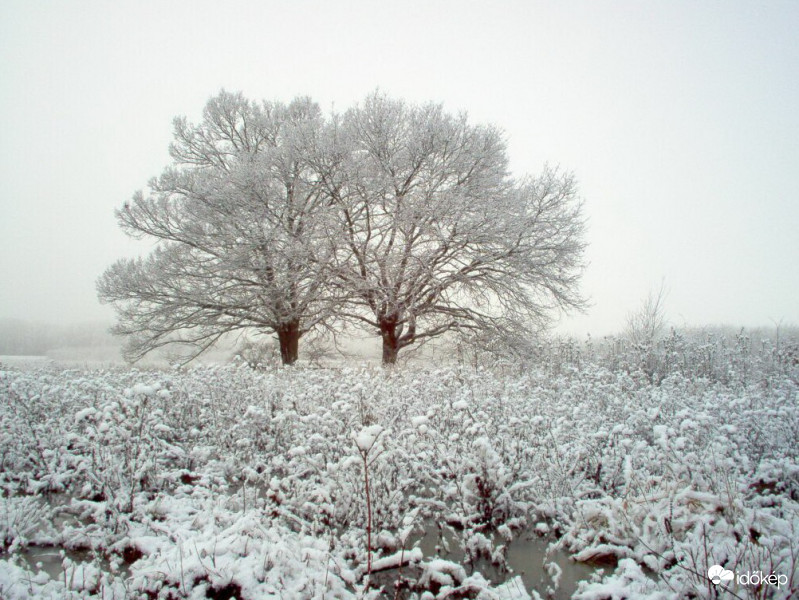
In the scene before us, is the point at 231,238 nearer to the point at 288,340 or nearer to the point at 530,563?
the point at 288,340

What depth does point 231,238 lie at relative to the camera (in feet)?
42.1

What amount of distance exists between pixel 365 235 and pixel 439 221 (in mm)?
2566

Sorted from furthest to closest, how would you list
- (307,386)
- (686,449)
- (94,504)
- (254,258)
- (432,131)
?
(254,258) → (432,131) → (307,386) → (686,449) → (94,504)

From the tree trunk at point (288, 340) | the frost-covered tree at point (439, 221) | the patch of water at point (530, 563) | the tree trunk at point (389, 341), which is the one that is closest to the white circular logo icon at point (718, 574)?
the patch of water at point (530, 563)

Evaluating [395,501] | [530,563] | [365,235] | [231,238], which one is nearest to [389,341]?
[365,235]

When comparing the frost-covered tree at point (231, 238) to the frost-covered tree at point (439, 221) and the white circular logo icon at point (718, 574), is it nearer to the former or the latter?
the frost-covered tree at point (439, 221)

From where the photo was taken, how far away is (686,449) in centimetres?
393

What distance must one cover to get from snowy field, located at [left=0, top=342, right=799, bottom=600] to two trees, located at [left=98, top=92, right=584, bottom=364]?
6673 mm

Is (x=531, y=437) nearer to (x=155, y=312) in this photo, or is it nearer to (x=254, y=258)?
(x=254, y=258)

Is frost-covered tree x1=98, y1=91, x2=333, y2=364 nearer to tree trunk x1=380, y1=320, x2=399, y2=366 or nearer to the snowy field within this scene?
tree trunk x1=380, y1=320, x2=399, y2=366

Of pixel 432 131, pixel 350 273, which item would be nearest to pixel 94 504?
pixel 350 273

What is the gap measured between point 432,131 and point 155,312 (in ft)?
34.2

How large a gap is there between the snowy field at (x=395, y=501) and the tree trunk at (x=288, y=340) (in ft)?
29.4

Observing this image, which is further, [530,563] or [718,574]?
[530,563]
